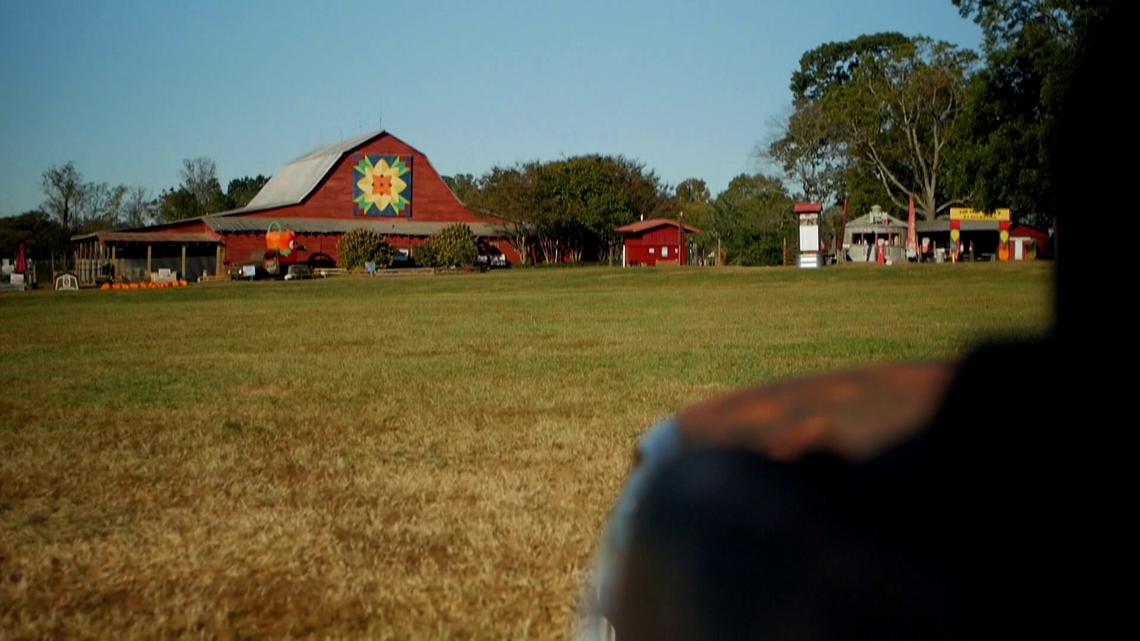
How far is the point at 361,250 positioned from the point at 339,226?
699 cm

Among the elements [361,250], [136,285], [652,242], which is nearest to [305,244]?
[361,250]

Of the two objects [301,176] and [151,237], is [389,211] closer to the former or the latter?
[301,176]

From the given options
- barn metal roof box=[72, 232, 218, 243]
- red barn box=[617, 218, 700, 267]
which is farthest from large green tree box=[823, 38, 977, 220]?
barn metal roof box=[72, 232, 218, 243]

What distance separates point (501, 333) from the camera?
1742 cm

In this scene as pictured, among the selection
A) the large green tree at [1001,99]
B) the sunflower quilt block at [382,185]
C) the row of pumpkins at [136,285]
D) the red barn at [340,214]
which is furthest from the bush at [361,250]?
the large green tree at [1001,99]

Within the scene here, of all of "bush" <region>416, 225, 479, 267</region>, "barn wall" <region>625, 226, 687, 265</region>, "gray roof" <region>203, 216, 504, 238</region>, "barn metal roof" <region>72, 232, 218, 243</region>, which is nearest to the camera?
"barn metal roof" <region>72, 232, 218, 243</region>

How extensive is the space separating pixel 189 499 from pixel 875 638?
5395 millimetres

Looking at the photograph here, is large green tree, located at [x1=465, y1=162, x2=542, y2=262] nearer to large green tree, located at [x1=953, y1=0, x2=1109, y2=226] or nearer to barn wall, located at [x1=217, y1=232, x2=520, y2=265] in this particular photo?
barn wall, located at [x1=217, y1=232, x2=520, y2=265]

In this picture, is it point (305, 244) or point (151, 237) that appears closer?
point (151, 237)

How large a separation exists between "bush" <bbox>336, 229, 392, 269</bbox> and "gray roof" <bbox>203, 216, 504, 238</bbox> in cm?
484

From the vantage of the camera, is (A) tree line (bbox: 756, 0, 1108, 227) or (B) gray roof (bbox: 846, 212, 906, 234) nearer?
(A) tree line (bbox: 756, 0, 1108, 227)

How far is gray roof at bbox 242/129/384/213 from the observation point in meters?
71.5

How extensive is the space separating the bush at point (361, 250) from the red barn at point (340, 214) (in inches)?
169

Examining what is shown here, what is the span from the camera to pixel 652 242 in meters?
76.9
